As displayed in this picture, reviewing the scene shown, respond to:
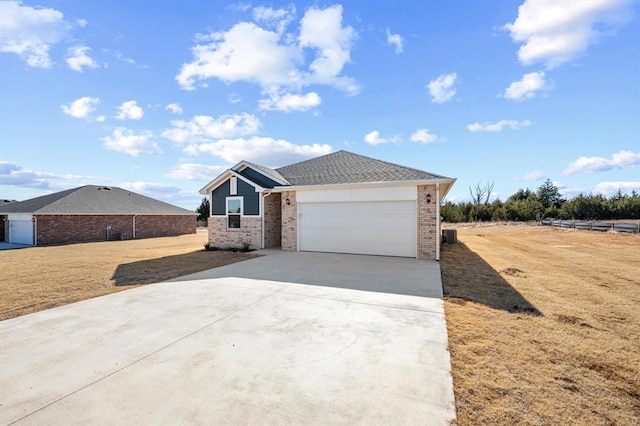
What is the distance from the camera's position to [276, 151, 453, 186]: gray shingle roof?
→ 11.9 m

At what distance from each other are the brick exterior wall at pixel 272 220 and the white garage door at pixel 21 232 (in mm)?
16841

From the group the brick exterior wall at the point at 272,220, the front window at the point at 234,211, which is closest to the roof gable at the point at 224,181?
the brick exterior wall at the point at 272,220

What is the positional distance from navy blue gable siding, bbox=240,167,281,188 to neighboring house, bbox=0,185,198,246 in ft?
45.8

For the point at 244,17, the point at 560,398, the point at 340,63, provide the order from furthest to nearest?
the point at 340,63 → the point at 244,17 → the point at 560,398

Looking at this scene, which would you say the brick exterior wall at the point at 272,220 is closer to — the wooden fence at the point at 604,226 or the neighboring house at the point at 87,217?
the neighboring house at the point at 87,217

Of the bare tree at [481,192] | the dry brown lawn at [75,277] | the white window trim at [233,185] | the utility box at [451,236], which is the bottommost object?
the dry brown lawn at [75,277]

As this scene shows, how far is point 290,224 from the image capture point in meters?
13.7

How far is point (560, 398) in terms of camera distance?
9.12ft

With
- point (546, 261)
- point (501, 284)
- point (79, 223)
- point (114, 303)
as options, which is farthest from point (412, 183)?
point (79, 223)

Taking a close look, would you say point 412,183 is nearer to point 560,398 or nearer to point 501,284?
point 501,284

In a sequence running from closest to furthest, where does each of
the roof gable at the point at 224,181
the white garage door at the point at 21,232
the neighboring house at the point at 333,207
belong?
the neighboring house at the point at 333,207 < the roof gable at the point at 224,181 < the white garage door at the point at 21,232

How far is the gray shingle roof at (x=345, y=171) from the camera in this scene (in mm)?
11852

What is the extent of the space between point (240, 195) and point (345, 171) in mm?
5468

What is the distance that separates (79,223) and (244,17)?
19631 millimetres
